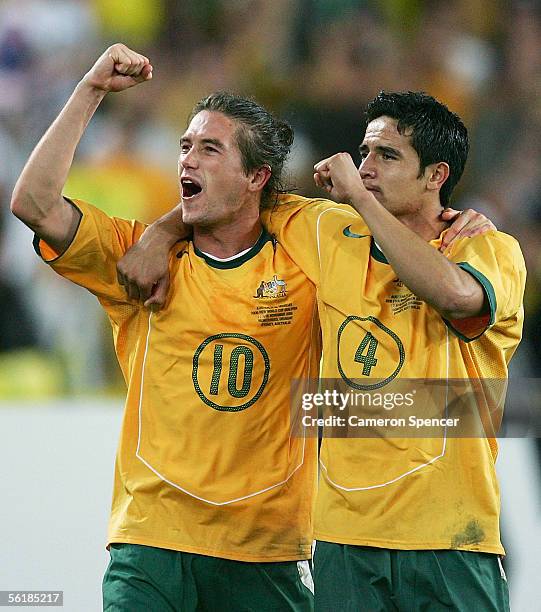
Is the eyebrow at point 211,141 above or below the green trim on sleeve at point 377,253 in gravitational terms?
above

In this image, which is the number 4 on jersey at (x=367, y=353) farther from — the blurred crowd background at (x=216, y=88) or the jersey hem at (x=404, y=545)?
the blurred crowd background at (x=216, y=88)

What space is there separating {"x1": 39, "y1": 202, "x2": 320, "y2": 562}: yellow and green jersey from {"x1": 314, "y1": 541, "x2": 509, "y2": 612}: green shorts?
318 mm

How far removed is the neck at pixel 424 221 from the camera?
244cm

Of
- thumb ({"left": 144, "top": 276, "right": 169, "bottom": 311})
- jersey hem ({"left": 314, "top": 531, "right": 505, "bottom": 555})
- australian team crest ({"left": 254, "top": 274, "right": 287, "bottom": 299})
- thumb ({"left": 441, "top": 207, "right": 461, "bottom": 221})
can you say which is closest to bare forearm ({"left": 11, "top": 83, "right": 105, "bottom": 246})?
thumb ({"left": 144, "top": 276, "right": 169, "bottom": 311})

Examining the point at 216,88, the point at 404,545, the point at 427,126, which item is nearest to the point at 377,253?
the point at 427,126

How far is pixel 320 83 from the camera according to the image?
512cm

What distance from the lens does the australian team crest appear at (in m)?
2.51

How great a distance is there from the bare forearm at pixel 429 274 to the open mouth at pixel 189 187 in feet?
1.83

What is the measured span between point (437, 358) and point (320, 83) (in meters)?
3.12

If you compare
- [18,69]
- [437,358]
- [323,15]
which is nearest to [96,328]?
[18,69]

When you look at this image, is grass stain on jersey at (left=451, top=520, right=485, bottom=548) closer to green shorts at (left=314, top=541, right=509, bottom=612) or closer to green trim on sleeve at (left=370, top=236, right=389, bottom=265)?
green shorts at (left=314, top=541, right=509, bottom=612)

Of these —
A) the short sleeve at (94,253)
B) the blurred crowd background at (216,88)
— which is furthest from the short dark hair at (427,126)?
the blurred crowd background at (216,88)

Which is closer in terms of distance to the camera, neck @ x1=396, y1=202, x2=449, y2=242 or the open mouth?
neck @ x1=396, y1=202, x2=449, y2=242

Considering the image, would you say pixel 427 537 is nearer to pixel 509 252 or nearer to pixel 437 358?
pixel 437 358
